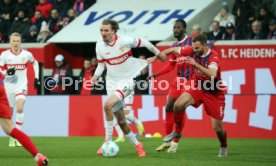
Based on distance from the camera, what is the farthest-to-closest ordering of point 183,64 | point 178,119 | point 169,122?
point 169,122, point 183,64, point 178,119

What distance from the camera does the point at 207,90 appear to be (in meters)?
13.4

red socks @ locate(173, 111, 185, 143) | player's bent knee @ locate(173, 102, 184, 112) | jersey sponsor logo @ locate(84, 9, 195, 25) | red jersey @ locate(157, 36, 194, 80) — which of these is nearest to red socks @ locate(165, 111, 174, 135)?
red socks @ locate(173, 111, 185, 143)

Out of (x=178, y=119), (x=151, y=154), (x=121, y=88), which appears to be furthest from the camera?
(x=178, y=119)

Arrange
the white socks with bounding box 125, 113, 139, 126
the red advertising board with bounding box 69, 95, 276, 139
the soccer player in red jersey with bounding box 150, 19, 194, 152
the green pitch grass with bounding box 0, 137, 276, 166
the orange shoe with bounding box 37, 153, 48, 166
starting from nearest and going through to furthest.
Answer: the orange shoe with bounding box 37, 153, 48, 166 < the green pitch grass with bounding box 0, 137, 276, 166 < the soccer player in red jersey with bounding box 150, 19, 194, 152 < the white socks with bounding box 125, 113, 139, 126 < the red advertising board with bounding box 69, 95, 276, 139

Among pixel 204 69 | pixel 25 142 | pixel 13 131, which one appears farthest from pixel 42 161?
pixel 204 69

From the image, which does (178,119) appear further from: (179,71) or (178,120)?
(179,71)

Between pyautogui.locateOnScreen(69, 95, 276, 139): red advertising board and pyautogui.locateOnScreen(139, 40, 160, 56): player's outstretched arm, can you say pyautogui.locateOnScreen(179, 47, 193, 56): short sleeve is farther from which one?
pyautogui.locateOnScreen(69, 95, 276, 139): red advertising board

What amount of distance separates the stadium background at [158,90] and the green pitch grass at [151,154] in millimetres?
1061

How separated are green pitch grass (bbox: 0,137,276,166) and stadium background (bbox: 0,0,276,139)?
3.48 ft

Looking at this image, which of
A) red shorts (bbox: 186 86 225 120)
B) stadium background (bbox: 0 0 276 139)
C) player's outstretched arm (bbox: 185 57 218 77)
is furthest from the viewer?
stadium background (bbox: 0 0 276 139)

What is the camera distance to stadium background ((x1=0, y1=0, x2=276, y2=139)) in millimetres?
18750

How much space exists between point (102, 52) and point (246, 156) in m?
3.08

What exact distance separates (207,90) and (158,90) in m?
7.59

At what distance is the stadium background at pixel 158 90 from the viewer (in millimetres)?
18750
